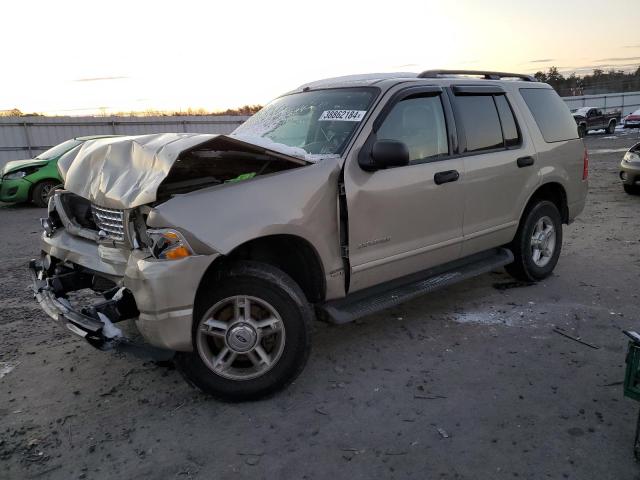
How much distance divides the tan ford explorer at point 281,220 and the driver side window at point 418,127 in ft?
0.04

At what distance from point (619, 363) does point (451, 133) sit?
2103 millimetres

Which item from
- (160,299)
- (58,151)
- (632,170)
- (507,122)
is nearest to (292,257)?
(160,299)

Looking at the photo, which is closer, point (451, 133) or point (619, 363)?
point (619, 363)

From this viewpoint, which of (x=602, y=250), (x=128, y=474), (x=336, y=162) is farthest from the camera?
(x=602, y=250)

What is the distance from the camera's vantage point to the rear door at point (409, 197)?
3564 millimetres

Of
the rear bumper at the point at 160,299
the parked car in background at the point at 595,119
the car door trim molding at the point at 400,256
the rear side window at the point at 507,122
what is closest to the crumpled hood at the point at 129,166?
the rear bumper at the point at 160,299

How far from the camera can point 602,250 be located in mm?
6410

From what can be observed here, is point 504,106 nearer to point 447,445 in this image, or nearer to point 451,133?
point 451,133

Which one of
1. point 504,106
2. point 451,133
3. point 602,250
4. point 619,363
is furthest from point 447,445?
point 602,250

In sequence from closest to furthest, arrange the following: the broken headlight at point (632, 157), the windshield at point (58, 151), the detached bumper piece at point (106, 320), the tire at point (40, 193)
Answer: the detached bumper piece at point (106, 320), the broken headlight at point (632, 157), the tire at point (40, 193), the windshield at point (58, 151)

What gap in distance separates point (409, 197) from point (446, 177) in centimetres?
45

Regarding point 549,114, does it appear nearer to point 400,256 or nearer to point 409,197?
point 409,197

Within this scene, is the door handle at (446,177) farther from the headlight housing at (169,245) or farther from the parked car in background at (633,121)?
the parked car in background at (633,121)

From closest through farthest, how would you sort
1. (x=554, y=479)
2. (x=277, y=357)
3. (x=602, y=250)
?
(x=554, y=479)
(x=277, y=357)
(x=602, y=250)
